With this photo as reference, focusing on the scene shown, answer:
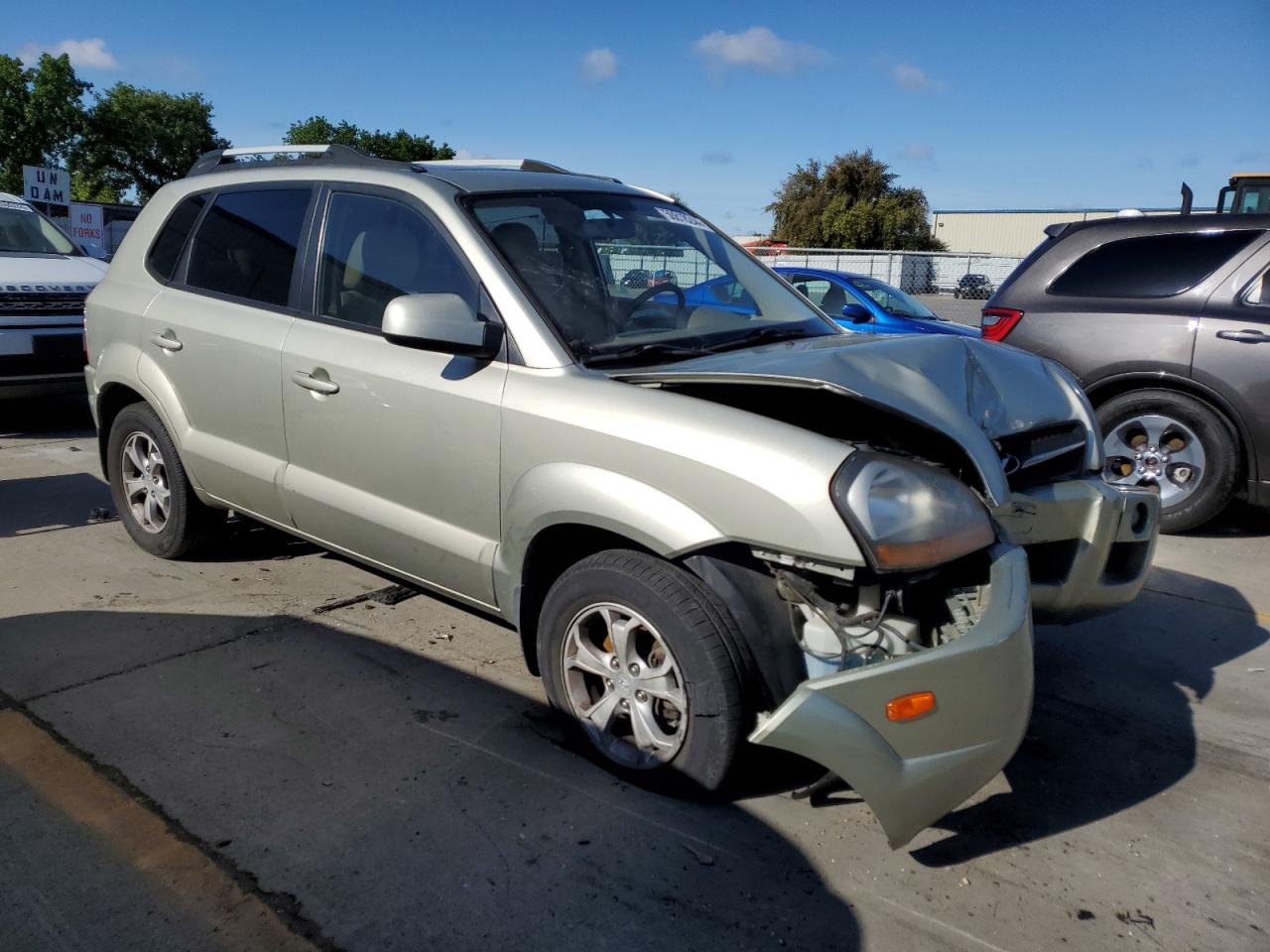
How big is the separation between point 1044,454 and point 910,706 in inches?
48.1

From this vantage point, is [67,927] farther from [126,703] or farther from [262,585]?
[262,585]

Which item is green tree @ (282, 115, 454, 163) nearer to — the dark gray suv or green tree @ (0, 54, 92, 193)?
green tree @ (0, 54, 92, 193)

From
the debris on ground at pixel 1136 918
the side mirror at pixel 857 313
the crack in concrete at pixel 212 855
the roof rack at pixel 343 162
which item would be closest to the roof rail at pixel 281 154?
the roof rack at pixel 343 162

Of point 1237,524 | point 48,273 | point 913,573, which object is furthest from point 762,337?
point 48,273

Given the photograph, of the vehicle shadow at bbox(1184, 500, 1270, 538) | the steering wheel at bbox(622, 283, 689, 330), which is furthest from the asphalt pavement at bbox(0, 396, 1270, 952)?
the vehicle shadow at bbox(1184, 500, 1270, 538)

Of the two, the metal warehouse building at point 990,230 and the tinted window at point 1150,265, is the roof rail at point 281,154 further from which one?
the metal warehouse building at point 990,230

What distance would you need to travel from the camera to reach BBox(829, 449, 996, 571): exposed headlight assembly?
8.00 feet

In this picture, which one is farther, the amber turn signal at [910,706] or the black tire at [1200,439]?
the black tire at [1200,439]

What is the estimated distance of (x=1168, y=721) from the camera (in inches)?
143

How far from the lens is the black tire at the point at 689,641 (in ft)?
8.69

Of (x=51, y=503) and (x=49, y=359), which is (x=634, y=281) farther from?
(x=49, y=359)

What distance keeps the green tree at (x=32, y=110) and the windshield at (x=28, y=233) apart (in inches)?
2146

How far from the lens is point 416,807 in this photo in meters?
2.91

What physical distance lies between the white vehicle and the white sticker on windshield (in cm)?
588
